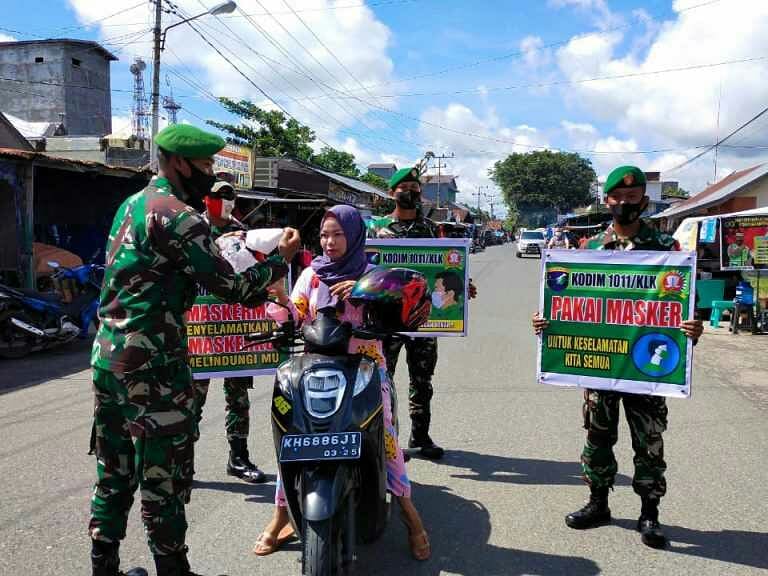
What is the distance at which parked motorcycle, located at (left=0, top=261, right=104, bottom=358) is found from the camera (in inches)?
318

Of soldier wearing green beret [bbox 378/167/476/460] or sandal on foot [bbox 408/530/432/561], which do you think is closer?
sandal on foot [bbox 408/530/432/561]

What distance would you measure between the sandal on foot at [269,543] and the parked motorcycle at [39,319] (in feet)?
20.5

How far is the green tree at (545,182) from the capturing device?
82188mm

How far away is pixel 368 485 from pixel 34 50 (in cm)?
3764

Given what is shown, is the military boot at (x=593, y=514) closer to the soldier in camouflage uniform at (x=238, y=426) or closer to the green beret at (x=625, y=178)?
the green beret at (x=625, y=178)

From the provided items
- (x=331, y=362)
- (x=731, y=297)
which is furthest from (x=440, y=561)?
(x=731, y=297)

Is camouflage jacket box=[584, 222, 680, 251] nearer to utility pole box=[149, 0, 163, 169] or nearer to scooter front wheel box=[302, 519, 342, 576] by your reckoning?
scooter front wheel box=[302, 519, 342, 576]

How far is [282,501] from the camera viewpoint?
3.07 m

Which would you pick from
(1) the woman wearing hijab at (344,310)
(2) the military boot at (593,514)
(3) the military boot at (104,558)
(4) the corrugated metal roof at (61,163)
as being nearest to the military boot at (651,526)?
(2) the military boot at (593,514)

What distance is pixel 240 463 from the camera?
13.7 feet

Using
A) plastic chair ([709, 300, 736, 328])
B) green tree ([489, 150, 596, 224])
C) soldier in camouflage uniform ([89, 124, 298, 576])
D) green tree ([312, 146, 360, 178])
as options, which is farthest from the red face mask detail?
green tree ([489, 150, 596, 224])

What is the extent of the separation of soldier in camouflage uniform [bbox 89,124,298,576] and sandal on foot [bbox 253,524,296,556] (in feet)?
1.65

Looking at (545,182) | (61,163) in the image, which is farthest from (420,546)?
(545,182)

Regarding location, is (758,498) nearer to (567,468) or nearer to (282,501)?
(567,468)
